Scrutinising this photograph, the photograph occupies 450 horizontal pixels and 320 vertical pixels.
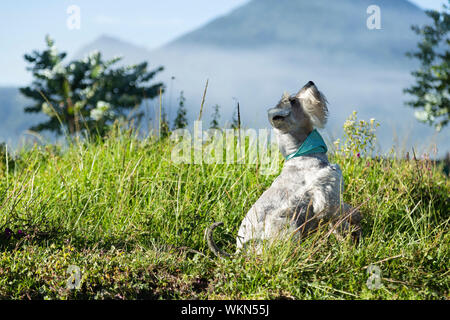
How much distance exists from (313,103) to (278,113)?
0.28 metres

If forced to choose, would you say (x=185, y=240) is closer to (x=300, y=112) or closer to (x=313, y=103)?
(x=300, y=112)

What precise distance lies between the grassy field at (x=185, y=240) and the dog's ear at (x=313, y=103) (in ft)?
3.03

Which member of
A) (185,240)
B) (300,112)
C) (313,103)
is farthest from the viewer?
(185,240)

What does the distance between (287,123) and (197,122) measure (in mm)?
2152

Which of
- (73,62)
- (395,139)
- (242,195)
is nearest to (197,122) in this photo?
(242,195)

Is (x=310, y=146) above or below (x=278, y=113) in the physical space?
below

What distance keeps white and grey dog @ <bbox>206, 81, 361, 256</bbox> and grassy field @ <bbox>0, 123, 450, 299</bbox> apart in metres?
0.16

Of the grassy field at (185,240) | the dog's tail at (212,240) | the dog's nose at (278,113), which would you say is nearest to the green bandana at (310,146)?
the dog's nose at (278,113)

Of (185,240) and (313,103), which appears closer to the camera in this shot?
(313,103)

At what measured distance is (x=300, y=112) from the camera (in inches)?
145

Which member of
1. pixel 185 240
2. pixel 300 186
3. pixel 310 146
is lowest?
pixel 185 240

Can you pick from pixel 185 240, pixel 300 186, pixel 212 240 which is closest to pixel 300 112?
pixel 300 186

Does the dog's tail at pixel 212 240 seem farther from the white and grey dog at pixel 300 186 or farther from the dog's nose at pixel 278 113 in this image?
the dog's nose at pixel 278 113

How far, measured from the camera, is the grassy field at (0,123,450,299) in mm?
3596
